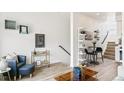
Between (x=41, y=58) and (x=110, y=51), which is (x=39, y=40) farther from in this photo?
(x=110, y=51)

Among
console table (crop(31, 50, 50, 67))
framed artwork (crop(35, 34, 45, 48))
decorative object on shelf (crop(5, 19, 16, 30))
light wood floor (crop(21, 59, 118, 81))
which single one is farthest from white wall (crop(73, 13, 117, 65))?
decorative object on shelf (crop(5, 19, 16, 30))

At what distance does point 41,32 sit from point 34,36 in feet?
0.57

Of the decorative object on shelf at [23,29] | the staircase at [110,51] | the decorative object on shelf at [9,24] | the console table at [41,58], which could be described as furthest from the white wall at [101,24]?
the decorative object on shelf at [9,24]

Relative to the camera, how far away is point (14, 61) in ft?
8.23

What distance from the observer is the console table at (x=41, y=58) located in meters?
2.77

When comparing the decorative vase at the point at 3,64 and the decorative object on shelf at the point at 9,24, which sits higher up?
the decorative object on shelf at the point at 9,24

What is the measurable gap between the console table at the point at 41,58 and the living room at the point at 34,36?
0.12 feet

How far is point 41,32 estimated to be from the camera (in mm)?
2781

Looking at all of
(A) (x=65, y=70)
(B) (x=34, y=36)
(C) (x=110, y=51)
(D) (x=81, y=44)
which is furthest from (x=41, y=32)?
(C) (x=110, y=51)

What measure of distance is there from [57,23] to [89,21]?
838 millimetres

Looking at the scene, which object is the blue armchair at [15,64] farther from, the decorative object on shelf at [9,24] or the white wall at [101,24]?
the white wall at [101,24]
